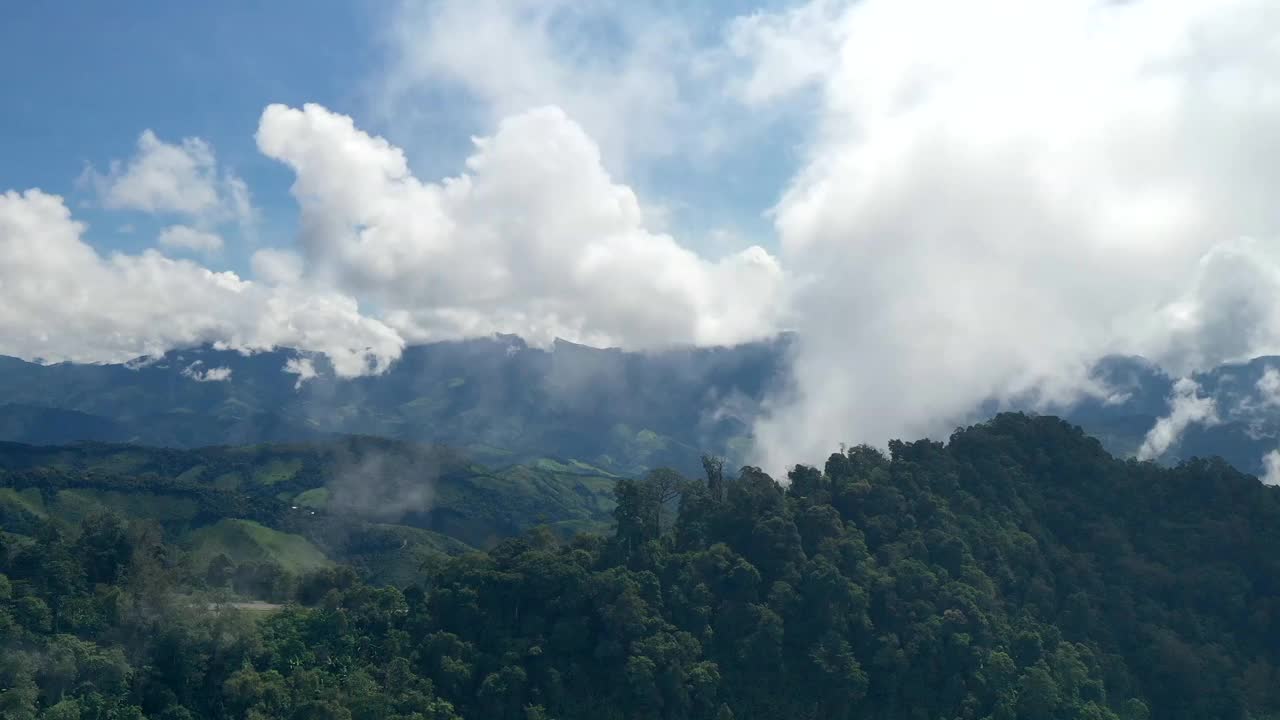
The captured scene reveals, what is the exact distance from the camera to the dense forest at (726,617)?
56375mm

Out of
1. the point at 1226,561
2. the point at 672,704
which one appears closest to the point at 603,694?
the point at 672,704

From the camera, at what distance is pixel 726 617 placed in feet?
220

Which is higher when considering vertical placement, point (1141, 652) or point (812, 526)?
point (812, 526)

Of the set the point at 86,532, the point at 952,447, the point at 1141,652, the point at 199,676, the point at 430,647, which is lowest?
the point at 199,676

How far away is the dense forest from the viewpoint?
5638cm

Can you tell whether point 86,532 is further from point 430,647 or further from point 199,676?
point 430,647

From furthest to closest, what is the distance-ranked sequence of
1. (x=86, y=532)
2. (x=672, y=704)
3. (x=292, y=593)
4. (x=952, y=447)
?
(x=952, y=447) → (x=292, y=593) → (x=86, y=532) → (x=672, y=704)

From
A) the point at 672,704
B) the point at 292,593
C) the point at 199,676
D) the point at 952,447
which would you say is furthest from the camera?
the point at 952,447

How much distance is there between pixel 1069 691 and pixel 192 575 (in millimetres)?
71977

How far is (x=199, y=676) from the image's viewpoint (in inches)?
2189

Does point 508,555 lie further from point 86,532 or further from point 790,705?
point 86,532

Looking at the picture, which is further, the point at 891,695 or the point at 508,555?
the point at 508,555

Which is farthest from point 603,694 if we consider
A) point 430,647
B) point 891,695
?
point 891,695

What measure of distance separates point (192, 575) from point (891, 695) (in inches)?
2310
